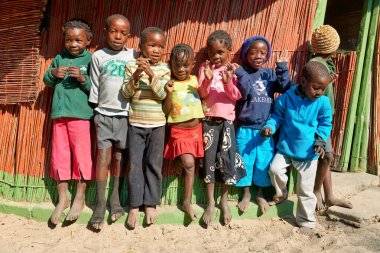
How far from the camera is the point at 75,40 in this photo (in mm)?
3479

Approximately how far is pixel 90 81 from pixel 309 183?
219cm

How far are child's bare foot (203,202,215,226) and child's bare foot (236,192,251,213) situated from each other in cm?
28

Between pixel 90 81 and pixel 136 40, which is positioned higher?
pixel 136 40

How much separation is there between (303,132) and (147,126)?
1.39 metres

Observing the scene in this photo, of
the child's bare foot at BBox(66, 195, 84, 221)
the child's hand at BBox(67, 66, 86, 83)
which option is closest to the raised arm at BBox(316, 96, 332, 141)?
the child's hand at BBox(67, 66, 86, 83)

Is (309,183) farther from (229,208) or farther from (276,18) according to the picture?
(276,18)

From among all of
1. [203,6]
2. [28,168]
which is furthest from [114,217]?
[203,6]

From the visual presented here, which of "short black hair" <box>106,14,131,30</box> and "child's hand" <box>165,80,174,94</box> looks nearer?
"child's hand" <box>165,80,174,94</box>

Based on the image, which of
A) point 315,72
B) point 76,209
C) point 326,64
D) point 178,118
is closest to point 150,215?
point 76,209

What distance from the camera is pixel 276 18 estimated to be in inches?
150

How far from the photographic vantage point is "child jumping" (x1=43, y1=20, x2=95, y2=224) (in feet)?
11.4

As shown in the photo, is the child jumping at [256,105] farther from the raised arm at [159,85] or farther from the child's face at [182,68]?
the raised arm at [159,85]

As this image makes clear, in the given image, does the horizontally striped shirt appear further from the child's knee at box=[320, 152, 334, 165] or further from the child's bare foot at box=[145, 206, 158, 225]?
the child's knee at box=[320, 152, 334, 165]

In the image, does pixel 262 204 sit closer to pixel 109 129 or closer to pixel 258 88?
pixel 258 88
